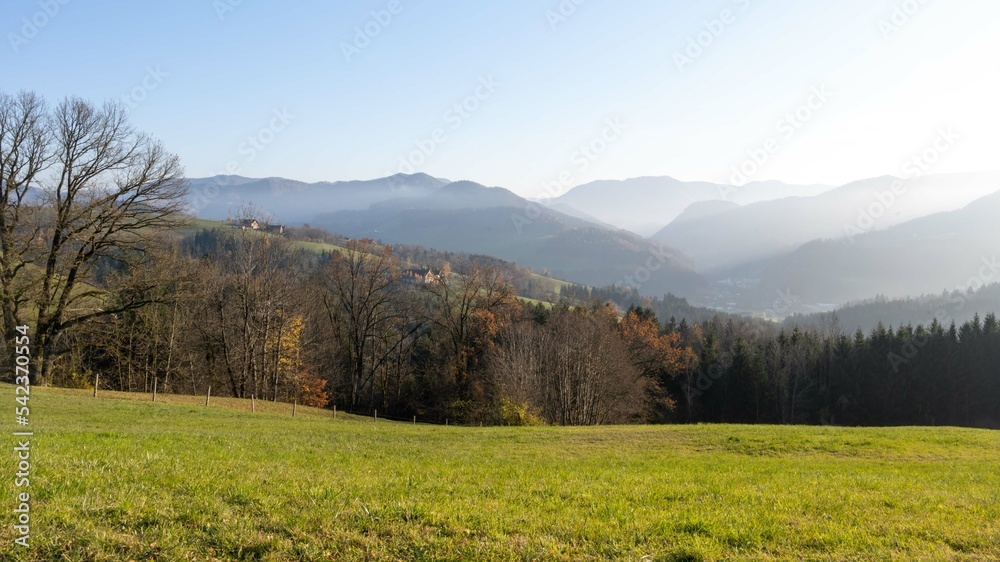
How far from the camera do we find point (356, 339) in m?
59.1

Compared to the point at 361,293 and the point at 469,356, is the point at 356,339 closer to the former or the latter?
the point at 361,293

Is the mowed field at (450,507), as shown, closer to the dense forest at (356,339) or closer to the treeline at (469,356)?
the dense forest at (356,339)

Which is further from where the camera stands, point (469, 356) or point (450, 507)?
point (469, 356)

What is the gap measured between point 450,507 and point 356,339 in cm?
5312

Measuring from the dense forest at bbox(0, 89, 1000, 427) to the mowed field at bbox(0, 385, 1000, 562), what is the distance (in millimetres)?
11773

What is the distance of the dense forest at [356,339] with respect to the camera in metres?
33.3

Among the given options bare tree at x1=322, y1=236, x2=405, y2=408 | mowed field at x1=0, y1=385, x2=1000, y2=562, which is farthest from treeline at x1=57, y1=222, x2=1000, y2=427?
mowed field at x1=0, y1=385, x2=1000, y2=562

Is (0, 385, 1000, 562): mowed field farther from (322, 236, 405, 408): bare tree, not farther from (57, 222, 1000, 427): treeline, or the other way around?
(322, 236, 405, 408): bare tree

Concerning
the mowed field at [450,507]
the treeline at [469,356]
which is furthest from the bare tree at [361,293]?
the mowed field at [450,507]

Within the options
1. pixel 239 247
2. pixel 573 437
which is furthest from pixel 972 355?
pixel 239 247

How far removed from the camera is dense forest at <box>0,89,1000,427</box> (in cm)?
3334

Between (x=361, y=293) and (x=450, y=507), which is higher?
(x=361, y=293)

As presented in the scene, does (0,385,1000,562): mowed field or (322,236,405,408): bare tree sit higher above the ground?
(322,236,405,408): bare tree

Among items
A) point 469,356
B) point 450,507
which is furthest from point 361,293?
point 450,507
